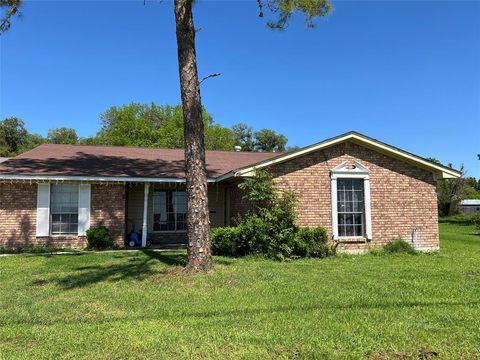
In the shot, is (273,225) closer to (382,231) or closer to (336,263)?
(336,263)

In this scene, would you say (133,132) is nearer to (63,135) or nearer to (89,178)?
(63,135)

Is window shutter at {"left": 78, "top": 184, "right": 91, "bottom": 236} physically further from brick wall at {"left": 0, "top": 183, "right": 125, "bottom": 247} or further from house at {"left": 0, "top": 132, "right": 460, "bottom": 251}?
brick wall at {"left": 0, "top": 183, "right": 125, "bottom": 247}

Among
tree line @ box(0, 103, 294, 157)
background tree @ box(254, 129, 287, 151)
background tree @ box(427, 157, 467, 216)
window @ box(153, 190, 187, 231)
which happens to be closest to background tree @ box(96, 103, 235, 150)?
tree line @ box(0, 103, 294, 157)

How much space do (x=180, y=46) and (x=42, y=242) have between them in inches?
343

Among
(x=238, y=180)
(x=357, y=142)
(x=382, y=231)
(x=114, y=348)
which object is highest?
(x=357, y=142)

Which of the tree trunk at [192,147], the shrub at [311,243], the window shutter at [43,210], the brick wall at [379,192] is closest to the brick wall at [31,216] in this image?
the window shutter at [43,210]

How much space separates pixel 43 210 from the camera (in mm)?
15008

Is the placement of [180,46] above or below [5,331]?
above

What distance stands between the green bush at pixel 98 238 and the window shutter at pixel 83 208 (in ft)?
1.51

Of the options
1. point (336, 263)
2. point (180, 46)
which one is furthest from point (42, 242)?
point (336, 263)

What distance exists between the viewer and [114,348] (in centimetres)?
488


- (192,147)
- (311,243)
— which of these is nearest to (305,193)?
(311,243)

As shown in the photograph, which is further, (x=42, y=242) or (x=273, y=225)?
(x=42, y=242)

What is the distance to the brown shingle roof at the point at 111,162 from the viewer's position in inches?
597
